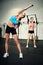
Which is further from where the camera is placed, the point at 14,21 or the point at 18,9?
the point at 18,9

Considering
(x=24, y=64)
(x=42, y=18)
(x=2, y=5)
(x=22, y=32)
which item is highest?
(x=2, y=5)

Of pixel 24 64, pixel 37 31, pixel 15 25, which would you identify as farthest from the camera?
pixel 37 31

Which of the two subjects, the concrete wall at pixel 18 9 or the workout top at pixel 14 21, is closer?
the workout top at pixel 14 21

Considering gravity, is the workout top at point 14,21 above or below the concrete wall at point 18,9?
below

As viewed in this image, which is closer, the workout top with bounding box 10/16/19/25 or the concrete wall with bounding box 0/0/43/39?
the workout top with bounding box 10/16/19/25

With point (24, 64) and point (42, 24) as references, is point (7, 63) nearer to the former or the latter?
point (24, 64)

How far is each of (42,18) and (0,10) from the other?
2.63 meters

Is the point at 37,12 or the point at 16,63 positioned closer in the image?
→ the point at 16,63

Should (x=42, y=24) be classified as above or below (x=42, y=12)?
below

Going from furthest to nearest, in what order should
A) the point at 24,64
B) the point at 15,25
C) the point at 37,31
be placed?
the point at 37,31 → the point at 15,25 → the point at 24,64

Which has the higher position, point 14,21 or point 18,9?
point 18,9

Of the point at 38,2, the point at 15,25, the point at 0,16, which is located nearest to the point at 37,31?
the point at 38,2

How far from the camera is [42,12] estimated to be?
11398 millimetres

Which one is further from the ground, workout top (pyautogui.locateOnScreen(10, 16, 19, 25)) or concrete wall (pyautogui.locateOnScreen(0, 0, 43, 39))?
concrete wall (pyautogui.locateOnScreen(0, 0, 43, 39))
